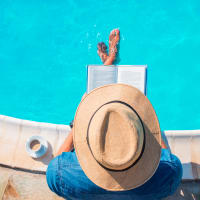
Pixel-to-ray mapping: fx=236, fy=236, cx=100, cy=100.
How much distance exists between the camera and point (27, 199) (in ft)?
10.7

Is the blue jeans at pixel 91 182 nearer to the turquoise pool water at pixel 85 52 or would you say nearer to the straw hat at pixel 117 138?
the straw hat at pixel 117 138

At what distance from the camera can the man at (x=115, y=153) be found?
175cm

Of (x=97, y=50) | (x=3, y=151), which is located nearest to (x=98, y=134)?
(x=3, y=151)

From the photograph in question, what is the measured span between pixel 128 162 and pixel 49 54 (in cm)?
288

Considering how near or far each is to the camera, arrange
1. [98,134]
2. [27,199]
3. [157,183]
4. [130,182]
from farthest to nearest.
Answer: [27,199] → [157,183] → [130,182] → [98,134]

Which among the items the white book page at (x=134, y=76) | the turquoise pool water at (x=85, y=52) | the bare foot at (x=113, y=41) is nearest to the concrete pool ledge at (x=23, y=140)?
the turquoise pool water at (x=85, y=52)

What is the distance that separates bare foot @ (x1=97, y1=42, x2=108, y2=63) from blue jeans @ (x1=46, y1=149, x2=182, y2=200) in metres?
1.96

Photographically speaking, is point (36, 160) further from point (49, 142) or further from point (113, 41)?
point (113, 41)

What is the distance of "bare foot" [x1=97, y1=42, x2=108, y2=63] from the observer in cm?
387

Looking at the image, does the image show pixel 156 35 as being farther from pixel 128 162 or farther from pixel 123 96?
pixel 128 162

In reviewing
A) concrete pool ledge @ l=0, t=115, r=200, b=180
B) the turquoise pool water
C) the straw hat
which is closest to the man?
the straw hat

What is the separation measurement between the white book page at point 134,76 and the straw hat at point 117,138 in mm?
957

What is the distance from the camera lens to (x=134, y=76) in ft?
9.96

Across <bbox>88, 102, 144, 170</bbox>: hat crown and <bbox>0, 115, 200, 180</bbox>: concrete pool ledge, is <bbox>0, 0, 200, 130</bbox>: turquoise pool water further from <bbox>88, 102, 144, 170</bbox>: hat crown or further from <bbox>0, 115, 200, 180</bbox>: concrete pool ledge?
<bbox>88, 102, 144, 170</bbox>: hat crown
